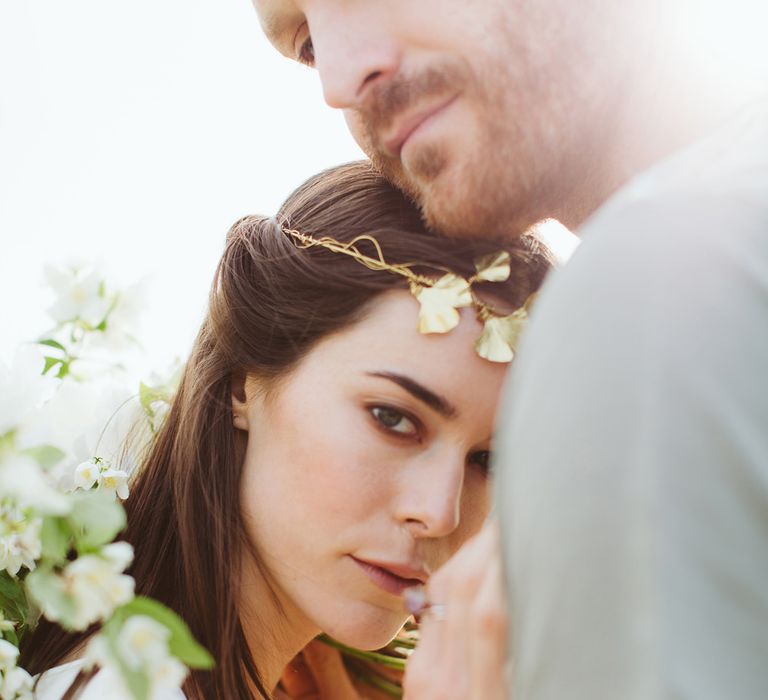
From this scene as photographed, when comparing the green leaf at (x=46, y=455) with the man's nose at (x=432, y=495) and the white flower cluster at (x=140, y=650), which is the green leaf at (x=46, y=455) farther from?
the man's nose at (x=432, y=495)

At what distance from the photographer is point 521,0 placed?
7.27 ft

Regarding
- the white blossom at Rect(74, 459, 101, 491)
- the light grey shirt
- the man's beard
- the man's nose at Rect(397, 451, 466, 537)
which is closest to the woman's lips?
the man's nose at Rect(397, 451, 466, 537)

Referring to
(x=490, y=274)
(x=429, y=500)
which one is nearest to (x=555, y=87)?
(x=490, y=274)

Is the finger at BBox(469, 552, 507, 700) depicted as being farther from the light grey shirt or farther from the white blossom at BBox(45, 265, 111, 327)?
the white blossom at BBox(45, 265, 111, 327)

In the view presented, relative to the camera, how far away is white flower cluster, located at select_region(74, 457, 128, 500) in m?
2.33

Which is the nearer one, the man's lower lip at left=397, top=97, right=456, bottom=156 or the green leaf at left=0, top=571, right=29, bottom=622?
the green leaf at left=0, top=571, right=29, bottom=622

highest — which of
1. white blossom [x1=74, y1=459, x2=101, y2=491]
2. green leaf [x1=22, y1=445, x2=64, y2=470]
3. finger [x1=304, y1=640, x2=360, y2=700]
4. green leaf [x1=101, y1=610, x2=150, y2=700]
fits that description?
white blossom [x1=74, y1=459, x2=101, y2=491]

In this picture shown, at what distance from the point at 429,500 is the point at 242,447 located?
0.68 m

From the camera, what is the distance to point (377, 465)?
237 centimetres

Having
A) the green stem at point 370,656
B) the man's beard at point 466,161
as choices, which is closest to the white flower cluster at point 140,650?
the man's beard at point 466,161

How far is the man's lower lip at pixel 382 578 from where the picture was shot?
241 centimetres

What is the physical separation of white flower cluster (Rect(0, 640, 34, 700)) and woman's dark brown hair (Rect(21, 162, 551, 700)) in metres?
0.34

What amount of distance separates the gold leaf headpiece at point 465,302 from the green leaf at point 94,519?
49.2 inches

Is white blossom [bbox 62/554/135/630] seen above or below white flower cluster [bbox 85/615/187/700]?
above
